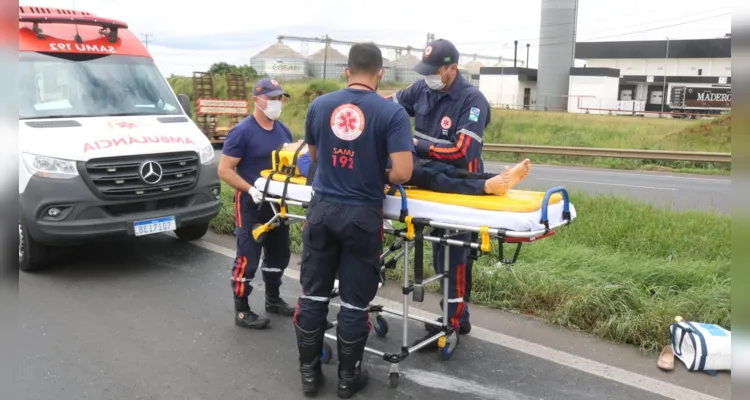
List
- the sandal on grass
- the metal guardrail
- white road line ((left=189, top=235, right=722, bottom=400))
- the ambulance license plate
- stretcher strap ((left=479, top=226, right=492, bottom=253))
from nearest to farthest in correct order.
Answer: stretcher strap ((left=479, top=226, right=492, bottom=253)), white road line ((left=189, top=235, right=722, bottom=400)), the sandal on grass, the ambulance license plate, the metal guardrail

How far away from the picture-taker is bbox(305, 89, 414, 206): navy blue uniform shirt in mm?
3580

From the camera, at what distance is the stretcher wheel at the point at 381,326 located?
461 centimetres

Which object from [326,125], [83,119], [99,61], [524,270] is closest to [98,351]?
[326,125]

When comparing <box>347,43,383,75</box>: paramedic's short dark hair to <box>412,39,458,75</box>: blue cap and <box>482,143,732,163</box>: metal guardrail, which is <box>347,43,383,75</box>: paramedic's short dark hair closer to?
<box>412,39,458,75</box>: blue cap

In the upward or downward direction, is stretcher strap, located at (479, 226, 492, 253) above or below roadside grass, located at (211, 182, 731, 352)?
above

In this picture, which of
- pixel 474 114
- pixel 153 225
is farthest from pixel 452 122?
pixel 153 225

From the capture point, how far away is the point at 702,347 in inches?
155

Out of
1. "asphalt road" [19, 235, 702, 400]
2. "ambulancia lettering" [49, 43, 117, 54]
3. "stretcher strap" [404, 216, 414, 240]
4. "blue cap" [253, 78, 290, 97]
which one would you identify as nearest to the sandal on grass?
"asphalt road" [19, 235, 702, 400]

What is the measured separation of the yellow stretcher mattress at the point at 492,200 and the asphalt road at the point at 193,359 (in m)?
1.17

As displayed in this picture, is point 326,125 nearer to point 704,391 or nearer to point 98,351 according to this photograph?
point 98,351

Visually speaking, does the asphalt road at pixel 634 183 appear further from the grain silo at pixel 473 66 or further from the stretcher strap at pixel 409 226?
the grain silo at pixel 473 66

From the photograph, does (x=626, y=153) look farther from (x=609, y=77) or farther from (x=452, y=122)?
(x=609, y=77)

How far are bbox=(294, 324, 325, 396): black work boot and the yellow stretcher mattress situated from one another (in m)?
1.05

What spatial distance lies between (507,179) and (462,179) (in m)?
0.30
